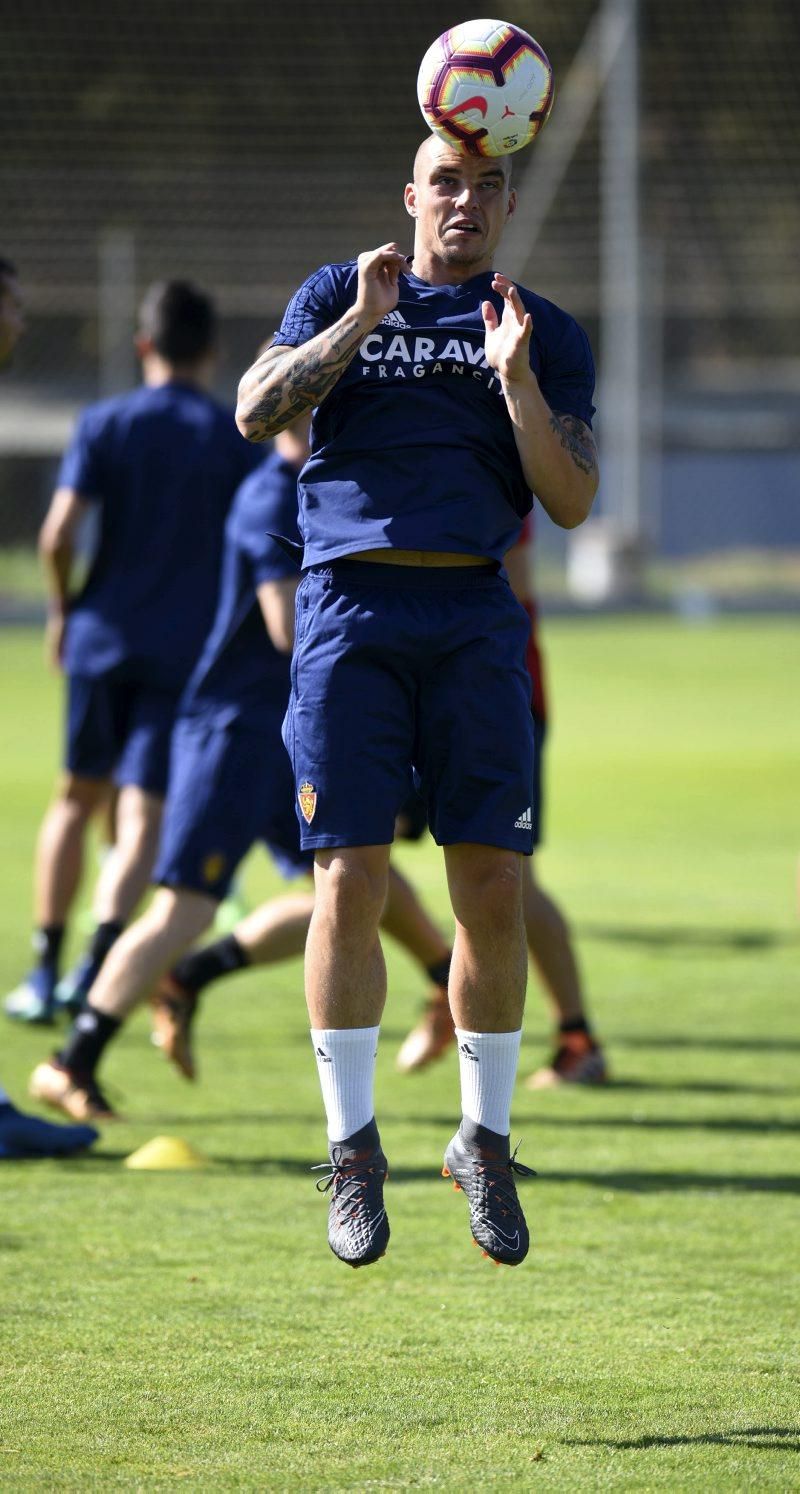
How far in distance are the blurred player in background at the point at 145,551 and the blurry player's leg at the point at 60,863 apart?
25cm

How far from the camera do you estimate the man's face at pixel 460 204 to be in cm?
417

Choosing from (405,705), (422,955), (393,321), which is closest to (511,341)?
(393,321)

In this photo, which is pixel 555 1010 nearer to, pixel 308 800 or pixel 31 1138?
pixel 31 1138

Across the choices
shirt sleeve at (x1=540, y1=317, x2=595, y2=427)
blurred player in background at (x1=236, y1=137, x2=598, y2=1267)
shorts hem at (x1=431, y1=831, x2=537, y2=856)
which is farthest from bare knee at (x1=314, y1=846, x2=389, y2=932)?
shirt sleeve at (x1=540, y1=317, x2=595, y2=427)

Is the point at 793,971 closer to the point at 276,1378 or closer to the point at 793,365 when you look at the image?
the point at 276,1378

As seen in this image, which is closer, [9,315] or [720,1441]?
[720,1441]

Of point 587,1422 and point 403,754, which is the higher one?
point 403,754

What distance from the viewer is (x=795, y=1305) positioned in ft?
14.6

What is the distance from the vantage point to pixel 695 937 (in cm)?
978

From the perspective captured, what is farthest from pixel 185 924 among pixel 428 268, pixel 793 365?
pixel 793 365

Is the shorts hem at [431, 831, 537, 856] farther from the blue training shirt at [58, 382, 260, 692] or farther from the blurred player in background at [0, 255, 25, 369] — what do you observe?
the blue training shirt at [58, 382, 260, 692]

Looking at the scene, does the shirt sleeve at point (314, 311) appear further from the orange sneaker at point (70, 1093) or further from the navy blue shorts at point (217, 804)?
the orange sneaker at point (70, 1093)

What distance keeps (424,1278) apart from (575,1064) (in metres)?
2.33

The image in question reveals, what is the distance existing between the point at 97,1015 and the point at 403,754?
95.0 inches
